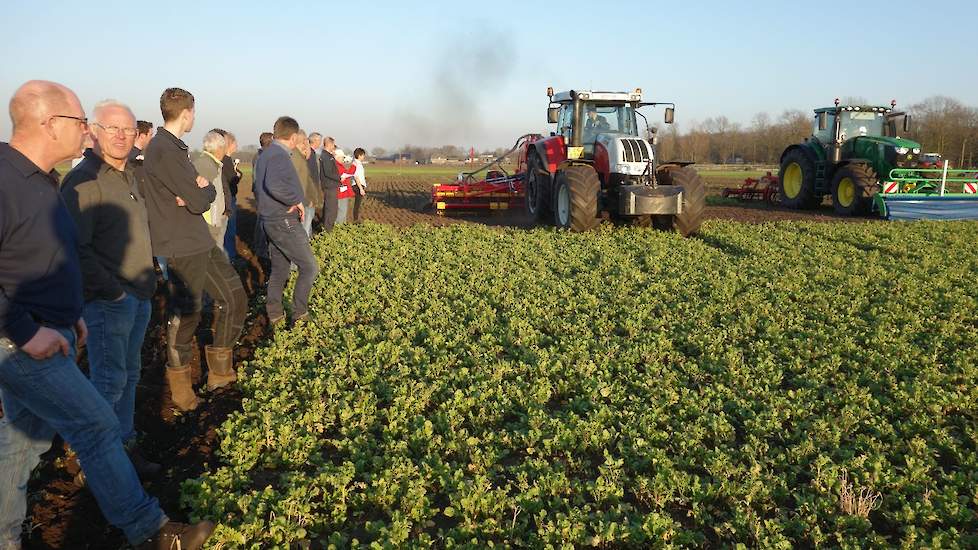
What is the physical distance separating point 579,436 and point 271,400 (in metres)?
1.96

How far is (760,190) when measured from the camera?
1894 cm

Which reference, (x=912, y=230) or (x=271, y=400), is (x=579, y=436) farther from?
(x=912, y=230)

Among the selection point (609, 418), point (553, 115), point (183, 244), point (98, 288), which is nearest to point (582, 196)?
point (553, 115)

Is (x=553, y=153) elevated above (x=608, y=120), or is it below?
below

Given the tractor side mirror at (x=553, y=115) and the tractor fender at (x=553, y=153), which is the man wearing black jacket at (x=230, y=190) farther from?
the tractor fender at (x=553, y=153)

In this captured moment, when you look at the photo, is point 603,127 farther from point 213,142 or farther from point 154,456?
point 154,456

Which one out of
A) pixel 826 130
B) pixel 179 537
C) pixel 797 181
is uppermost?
pixel 826 130

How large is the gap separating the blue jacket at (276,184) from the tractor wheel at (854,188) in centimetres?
1328

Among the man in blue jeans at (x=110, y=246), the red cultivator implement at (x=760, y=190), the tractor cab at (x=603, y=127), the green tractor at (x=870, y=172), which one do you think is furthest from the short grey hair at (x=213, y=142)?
the red cultivator implement at (x=760, y=190)

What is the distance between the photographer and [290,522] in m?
3.05

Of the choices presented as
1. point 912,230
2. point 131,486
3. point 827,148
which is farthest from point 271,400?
point 827,148

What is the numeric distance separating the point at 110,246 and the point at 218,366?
176 centimetres

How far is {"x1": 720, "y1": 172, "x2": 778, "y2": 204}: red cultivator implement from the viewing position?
18.7 m

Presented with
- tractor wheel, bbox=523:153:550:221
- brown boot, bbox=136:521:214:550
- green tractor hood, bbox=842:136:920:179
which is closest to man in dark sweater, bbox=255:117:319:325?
Result: brown boot, bbox=136:521:214:550
